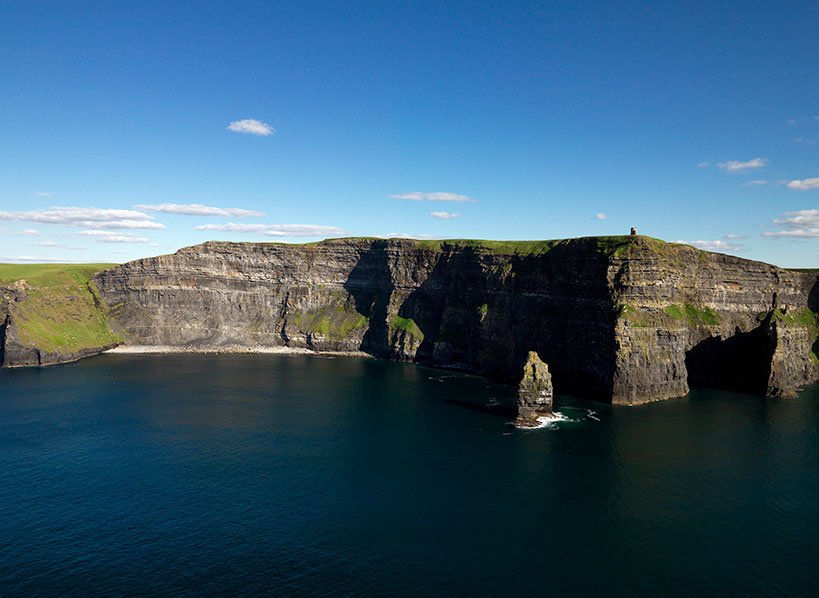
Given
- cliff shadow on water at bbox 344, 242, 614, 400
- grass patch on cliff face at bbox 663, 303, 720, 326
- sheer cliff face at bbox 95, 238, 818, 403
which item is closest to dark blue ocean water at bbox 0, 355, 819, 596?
sheer cliff face at bbox 95, 238, 818, 403

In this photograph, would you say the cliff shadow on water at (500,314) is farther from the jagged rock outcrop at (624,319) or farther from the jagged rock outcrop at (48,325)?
the jagged rock outcrop at (48,325)

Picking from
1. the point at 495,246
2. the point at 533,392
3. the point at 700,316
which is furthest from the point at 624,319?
the point at 495,246

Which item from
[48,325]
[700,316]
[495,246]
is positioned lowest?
[48,325]

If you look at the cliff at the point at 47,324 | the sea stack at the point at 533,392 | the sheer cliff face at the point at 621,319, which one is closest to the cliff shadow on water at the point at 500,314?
the sheer cliff face at the point at 621,319

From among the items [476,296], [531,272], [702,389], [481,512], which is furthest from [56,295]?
[702,389]

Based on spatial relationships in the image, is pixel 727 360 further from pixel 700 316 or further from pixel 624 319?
pixel 624 319

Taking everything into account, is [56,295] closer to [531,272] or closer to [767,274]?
[531,272]
